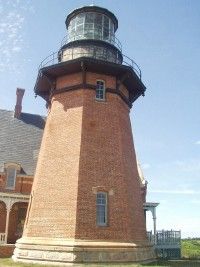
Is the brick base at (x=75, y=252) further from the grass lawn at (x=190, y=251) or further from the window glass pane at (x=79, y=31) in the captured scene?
the window glass pane at (x=79, y=31)

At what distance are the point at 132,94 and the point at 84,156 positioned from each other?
21.5ft

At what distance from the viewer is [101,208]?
16047 millimetres

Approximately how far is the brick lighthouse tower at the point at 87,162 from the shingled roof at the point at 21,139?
223 inches

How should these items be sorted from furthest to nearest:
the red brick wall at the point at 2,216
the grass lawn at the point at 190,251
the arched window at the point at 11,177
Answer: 1. the grass lawn at the point at 190,251
2. the arched window at the point at 11,177
3. the red brick wall at the point at 2,216

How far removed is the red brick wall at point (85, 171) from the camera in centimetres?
1553

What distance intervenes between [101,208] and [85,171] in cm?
188

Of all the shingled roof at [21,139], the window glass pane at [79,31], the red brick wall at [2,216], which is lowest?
the red brick wall at [2,216]

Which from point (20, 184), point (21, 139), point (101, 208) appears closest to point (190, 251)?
point (21, 139)

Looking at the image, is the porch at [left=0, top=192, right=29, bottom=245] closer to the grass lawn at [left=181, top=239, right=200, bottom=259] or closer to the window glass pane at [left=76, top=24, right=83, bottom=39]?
the window glass pane at [left=76, top=24, right=83, bottom=39]

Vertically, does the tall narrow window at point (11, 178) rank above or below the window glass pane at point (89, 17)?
below

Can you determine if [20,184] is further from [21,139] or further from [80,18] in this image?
[80,18]

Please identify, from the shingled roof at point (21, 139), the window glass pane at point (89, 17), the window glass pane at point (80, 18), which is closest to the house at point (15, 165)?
the shingled roof at point (21, 139)

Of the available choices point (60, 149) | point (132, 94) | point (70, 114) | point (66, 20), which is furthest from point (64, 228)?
point (66, 20)

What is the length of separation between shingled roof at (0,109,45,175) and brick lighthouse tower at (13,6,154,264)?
5.66 meters
